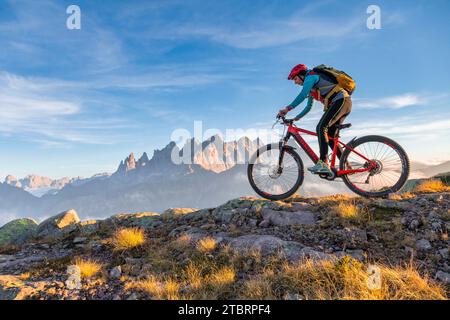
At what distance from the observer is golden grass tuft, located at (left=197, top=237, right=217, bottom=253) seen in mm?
6539

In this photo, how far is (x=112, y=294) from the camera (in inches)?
189

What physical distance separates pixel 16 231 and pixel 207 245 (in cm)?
1493

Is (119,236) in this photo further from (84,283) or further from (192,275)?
(192,275)

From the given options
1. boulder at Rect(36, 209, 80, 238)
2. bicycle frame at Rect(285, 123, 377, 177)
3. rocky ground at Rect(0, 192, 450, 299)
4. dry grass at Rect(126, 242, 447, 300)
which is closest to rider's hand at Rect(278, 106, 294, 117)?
bicycle frame at Rect(285, 123, 377, 177)

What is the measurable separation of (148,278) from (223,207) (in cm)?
486

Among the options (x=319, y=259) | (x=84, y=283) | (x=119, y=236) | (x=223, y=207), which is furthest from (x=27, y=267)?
(x=319, y=259)

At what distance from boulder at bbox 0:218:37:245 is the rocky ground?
4517 mm

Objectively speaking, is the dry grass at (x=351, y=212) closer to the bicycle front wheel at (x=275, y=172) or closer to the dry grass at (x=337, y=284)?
the bicycle front wheel at (x=275, y=172)

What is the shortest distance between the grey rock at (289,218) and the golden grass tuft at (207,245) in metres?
2.23

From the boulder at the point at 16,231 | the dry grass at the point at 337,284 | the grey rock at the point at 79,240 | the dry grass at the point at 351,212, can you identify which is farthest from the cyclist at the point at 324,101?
the boulder at the point at 16,231

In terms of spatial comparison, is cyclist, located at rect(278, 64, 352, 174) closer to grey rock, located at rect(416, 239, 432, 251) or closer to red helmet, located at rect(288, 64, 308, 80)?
red helmet, located at rect(288, 64, 308, 80)

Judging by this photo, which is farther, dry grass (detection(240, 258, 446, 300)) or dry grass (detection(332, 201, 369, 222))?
dry grass (detection(332, 201, 369, 222))

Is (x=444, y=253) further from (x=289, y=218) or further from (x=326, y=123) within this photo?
(x=326, y=123)

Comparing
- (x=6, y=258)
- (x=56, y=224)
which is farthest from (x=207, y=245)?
(x=56, y=224)
